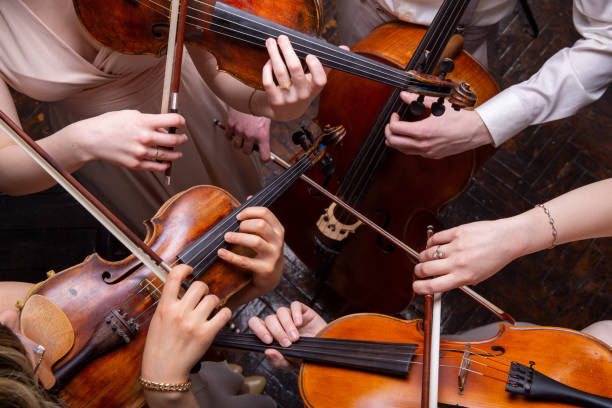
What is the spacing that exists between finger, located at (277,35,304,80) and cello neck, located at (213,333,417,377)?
2.53ft

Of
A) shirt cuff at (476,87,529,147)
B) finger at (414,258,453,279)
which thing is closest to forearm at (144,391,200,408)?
finger at (414,258,453,279)

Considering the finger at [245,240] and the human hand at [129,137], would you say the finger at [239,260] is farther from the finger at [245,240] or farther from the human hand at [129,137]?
the human hand at [129,137]

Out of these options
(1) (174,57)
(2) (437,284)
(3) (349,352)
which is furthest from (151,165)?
(2) (437,284)

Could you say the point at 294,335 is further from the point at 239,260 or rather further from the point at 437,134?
the point at 437,134

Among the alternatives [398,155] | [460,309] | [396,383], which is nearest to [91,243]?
[398,155]

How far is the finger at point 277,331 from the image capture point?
145 centimetres

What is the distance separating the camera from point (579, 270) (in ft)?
8.84

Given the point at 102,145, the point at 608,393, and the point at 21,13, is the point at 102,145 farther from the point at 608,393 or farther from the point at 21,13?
the point at 608,393

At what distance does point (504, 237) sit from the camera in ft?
4.66

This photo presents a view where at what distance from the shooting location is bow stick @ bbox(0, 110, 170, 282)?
3.99ft

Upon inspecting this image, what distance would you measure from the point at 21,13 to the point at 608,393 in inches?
73.7

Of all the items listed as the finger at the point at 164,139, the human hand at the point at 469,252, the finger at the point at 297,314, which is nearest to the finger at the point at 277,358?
the finger at the point at 297,314

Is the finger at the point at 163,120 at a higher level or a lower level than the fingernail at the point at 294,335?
higher

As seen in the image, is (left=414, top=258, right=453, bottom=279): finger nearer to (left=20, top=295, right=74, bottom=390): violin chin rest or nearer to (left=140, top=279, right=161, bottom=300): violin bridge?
(left=140, top=279, right=161, bottom=300): violin bridge
